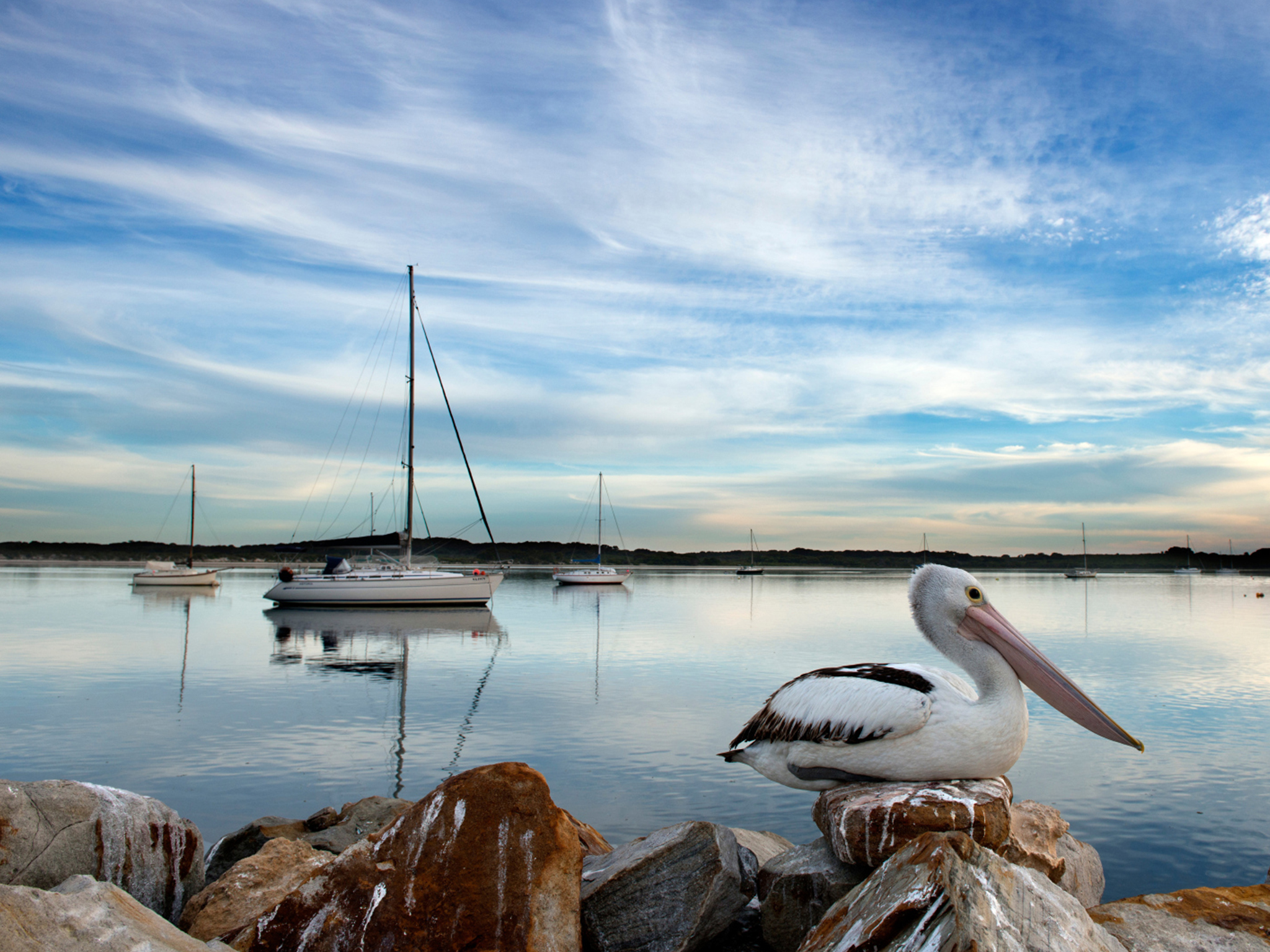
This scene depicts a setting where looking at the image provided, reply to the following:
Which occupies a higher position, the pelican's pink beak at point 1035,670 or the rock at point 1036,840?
the pelican's pink beak at point 1035,670

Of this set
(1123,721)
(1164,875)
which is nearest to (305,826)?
(1164,875)

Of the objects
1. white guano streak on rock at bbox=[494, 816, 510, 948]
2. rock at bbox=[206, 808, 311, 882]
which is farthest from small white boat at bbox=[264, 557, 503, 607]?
white guano streak on rock at bbox=[494, 816, 510, 948]

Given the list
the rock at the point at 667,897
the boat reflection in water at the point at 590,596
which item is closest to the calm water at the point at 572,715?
the rock at the point at 667,897

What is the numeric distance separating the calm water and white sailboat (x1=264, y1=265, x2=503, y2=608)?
72.6 inches

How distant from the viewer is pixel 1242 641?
21734 mm

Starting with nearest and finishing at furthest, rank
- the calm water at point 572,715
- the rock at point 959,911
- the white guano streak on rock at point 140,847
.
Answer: the rock at point 959,911
the white guano streak on rock at point 140,847
the calm water at point 572,715

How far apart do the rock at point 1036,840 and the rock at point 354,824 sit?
3238 millimetres

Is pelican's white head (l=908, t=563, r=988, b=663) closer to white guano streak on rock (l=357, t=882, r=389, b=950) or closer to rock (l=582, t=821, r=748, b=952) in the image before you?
rock (l=582, t=821, r=748, b=952)

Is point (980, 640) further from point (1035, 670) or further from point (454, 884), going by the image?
point (454, 884)

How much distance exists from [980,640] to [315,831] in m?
4.27

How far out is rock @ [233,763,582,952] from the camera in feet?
10.1

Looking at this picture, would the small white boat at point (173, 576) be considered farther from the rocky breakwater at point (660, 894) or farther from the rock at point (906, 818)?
the rock at point (906, 818)

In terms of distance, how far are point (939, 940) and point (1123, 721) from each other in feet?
35.1

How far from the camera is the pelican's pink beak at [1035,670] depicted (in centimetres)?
403
